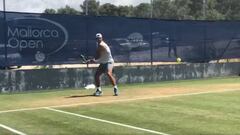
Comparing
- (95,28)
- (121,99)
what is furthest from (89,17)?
(121,99)

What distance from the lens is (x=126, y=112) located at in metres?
12.5

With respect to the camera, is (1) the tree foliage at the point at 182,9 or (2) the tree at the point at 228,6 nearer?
(1) the tree foliage at the point at 182,9

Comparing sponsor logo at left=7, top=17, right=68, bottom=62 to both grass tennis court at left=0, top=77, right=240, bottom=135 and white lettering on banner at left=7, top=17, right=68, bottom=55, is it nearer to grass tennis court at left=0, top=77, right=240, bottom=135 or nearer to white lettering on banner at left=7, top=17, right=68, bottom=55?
white lettering on banner at left=7, top=17, right=68, bottom=55

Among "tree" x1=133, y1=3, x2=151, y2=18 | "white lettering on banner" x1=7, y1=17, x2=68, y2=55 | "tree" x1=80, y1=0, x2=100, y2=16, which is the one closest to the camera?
"white lettering on banner" x1=7, y1=17, x2=68, y2=55

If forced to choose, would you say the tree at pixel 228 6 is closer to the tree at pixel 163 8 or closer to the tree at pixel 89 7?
the tree at pixel 163 8

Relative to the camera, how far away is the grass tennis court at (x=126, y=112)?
10320 millimetres

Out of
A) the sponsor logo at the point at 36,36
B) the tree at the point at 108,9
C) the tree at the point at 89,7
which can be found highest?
the tree at the point at 108,9

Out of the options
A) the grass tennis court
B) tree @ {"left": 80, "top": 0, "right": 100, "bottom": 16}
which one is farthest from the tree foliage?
the grass tennis court

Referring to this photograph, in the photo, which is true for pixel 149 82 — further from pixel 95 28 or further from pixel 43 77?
pixel 43 77

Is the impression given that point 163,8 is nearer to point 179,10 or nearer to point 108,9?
point 179,10

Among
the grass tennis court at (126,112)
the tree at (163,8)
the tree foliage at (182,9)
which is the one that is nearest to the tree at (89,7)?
the tree foliage at (182,9)

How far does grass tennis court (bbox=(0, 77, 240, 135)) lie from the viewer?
10.3m

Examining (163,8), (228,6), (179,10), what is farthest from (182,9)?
(228,6)

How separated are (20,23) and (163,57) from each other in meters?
6.80
